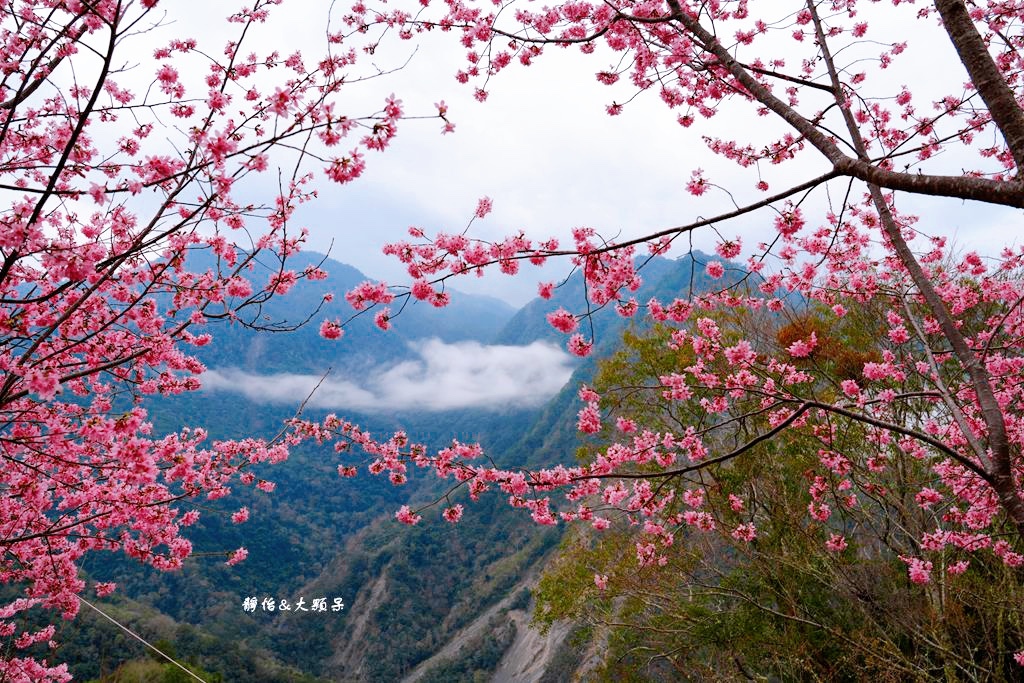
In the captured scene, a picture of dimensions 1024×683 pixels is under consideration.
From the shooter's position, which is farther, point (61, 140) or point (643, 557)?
point (643, 557)

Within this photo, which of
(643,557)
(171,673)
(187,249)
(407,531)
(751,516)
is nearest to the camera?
(187,249)

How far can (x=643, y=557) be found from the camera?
934 centimetres

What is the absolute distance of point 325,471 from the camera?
110750 mm

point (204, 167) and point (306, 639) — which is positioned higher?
point (204, 167)

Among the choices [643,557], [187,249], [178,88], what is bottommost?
[643,557]

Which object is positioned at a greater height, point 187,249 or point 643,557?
point 187,249

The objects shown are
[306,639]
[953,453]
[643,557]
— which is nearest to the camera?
[953,453]

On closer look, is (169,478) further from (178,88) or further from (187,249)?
(178,88)

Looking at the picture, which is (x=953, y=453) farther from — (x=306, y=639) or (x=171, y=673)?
(x=306, y=639)

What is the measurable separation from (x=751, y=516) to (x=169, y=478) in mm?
9784

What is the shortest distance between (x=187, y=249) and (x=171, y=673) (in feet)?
75.1

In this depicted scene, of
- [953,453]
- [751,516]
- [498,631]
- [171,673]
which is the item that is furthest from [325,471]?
[953,453]

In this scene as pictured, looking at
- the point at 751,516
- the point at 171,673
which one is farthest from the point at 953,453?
the point at 171,673

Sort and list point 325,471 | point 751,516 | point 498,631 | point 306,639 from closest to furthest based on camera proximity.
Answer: point 751,516, point 498,631, point 306,639, point 325,471
